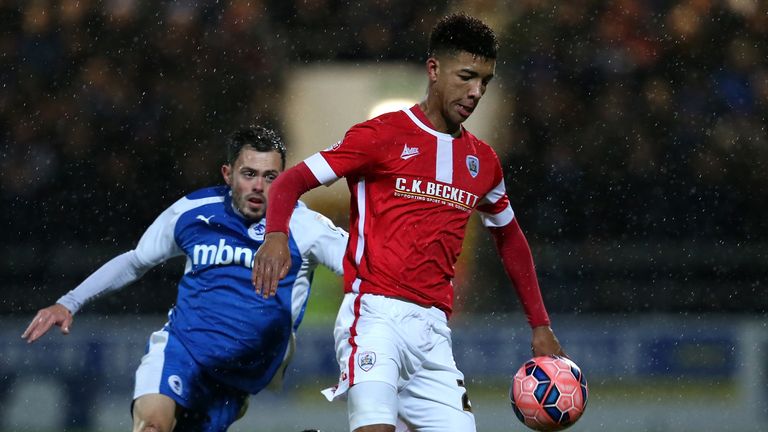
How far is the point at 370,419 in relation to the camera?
3.51 metres

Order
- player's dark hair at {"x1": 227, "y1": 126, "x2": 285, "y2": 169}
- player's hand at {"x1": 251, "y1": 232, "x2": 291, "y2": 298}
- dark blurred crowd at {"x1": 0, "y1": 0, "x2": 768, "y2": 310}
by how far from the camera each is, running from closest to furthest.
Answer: player's hand at {"x1": 251, "y1": 232, "x2": 291, "y2": 298}, player's dark hair at {"x1": 227, "y1": 126, "x2": 285, "y2": 169}, dark blurred crowd at {"x1": 0, "y1": 0, "x2": 768, "y2": 310}

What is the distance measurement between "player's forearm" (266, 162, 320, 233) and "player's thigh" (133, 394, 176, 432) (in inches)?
48.9

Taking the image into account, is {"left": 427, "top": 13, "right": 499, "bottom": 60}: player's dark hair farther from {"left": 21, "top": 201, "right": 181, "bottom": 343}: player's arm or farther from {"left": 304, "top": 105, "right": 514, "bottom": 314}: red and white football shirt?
{"left": 21, "top": 201, "right": 181, "bottom": 343}: player's arm

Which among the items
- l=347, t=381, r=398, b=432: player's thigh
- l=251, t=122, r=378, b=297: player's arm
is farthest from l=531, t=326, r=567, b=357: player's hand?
l=251, t=122, r=378, b=297: player's arm

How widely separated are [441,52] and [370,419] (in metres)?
1.26

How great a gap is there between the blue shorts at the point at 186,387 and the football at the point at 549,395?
1316 millimetres

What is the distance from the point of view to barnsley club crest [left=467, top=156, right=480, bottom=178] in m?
3.90

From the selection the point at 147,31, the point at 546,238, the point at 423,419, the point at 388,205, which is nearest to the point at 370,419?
the point at 423,419

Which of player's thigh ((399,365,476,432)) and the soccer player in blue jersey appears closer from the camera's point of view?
player's thigh ((399,365,476,432))

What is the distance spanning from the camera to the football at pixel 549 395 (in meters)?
3.82

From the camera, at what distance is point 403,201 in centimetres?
378

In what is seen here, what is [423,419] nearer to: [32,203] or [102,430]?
[102,430]

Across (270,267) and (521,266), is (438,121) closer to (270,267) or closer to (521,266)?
(521,266)

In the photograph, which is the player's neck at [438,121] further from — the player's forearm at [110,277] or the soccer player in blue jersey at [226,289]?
the player's forearm at [110,277]
